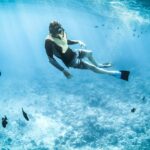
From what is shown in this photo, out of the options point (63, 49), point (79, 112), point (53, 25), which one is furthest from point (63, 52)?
point (79, 112)

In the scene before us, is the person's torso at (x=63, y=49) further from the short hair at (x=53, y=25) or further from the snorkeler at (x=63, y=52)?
the short hair at (x=53, y=25)

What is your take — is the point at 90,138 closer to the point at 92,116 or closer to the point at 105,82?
the point at 92,116

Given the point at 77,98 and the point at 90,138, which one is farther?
the point at 77,98

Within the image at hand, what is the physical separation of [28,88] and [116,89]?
922 cm

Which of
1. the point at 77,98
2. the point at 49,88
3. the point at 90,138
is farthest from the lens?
the point at 49,88

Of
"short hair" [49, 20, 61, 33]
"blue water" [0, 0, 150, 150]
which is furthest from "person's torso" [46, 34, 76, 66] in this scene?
"blue water" [0, 0, 150, 150]

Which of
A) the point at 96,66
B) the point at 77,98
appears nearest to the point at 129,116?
the point at 77,98

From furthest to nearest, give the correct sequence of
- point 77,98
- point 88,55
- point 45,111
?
point 77,98 → point 45,111 → point 88,55

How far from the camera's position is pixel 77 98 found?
22938 mm

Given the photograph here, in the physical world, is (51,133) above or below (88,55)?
below

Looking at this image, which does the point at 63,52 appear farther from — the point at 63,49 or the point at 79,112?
the point at 79,112

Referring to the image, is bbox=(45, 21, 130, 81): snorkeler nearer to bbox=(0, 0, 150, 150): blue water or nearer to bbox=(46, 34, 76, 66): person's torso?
bbox=(46, 34, 76, 66): person's torso

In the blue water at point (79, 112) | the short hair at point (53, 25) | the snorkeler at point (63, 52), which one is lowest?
the blue water at point (79, 112)

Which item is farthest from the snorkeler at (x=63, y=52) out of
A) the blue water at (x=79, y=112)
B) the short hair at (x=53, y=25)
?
the blue water at (x=79, y=112)
